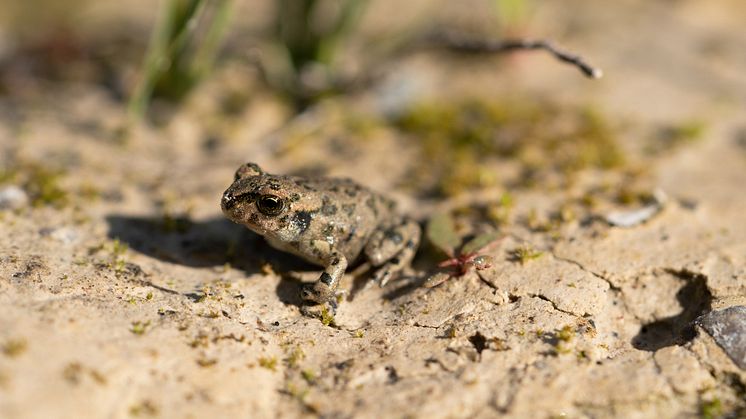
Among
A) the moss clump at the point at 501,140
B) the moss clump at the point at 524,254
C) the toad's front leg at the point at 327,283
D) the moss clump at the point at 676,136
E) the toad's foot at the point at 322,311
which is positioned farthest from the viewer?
the moss clump at the point at 676,136

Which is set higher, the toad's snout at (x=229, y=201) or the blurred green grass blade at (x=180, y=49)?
the blurred green grass blade at (x=180, y=49)

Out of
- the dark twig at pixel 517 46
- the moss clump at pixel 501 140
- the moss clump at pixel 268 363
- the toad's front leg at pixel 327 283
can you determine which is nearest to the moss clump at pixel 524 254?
the moss clump at pixel 501 140

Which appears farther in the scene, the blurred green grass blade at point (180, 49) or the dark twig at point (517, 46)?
the blurred green grass blade at point (180, 49)

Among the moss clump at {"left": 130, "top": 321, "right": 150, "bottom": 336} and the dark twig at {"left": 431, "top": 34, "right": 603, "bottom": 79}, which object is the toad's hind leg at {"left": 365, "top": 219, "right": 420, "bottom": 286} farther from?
the dark twig at {"left": 431, "top": 34, "right": 603, "bottom": 79}

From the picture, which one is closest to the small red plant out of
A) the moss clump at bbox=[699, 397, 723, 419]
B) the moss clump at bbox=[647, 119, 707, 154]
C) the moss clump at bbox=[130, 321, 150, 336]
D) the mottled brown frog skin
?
the mottled brown frog skin

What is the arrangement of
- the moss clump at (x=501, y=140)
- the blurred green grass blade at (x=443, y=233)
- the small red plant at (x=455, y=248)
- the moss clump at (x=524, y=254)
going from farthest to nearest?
the moss clump at (x=501, y=140) < the blurred green grass blade at (x=443, y=233) < the moss clump at (x=524, y=254) < the small red plant at (x=455, y=248)

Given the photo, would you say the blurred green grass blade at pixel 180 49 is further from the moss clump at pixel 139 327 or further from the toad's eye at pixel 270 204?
the moss clump at pixel 139 327

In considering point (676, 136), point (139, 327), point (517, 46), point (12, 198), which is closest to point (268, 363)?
point (139, 327)
